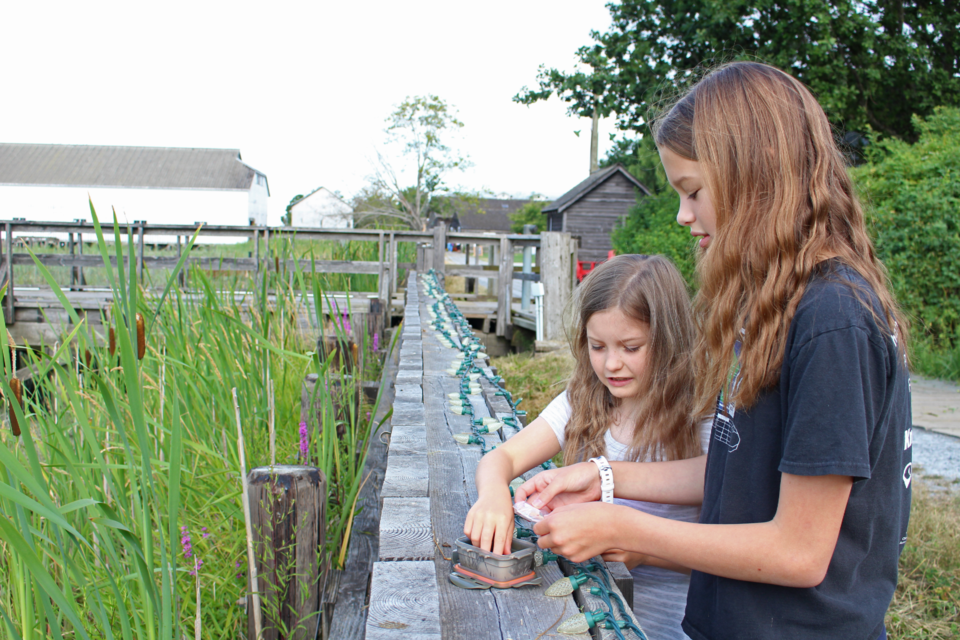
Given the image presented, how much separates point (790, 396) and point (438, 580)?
Answer: 2.23 feet

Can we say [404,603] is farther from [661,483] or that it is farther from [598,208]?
[598,208]

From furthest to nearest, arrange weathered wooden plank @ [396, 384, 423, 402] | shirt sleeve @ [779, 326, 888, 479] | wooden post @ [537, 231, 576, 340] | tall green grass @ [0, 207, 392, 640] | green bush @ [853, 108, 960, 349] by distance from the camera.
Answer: wooden post @ [537, 231, 576, 340]
green bush @ [853, 108, 960, 349]
weathered wooden plank @ [396, 384, 423, 402]
tall green grass @ [0, 207, 392, 640]
shirt sleeve @ [779, 326, 888, 479]

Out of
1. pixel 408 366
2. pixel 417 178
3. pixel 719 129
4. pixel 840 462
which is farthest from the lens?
pixel 417 178

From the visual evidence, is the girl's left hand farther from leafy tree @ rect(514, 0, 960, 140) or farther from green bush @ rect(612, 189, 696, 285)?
green bush @ rect(612, 189, 696, 285)

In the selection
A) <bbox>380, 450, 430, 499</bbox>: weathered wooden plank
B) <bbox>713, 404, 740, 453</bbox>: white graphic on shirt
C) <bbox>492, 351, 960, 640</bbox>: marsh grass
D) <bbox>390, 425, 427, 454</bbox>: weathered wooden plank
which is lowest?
<bbox>492, 351, 960, 640</bbox>: marsh grass

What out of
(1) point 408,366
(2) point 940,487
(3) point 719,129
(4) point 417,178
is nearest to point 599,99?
(2) point 940,487

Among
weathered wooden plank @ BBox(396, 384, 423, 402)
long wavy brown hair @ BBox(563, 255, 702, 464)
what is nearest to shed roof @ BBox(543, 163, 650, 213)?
weathered wooden plank @ BBox(396, 384, 423, 402)

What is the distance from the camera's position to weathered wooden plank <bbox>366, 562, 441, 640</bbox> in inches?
42.8

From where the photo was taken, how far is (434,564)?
1.30m

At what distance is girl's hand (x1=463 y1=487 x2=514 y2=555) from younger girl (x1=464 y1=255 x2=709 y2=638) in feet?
1.03

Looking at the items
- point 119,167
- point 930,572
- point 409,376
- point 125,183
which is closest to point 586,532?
point 409,376

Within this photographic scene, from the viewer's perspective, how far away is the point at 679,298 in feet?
6.48

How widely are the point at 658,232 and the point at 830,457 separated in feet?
58.5

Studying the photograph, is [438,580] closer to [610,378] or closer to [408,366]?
[610,378]
